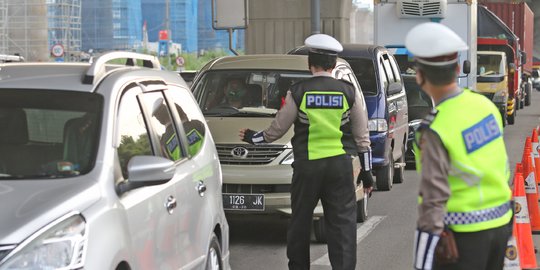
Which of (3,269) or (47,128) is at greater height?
(47,128)

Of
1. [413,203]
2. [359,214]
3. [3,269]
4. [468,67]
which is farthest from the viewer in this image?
[468,67]

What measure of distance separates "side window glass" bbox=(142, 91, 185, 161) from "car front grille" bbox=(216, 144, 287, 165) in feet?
11.9

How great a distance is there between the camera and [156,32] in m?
84.6

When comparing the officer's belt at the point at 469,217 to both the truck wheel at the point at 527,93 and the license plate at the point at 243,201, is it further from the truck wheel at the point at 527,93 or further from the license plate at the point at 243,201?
the truck wheel at the point at 527,93

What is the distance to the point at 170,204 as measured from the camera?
557 cm

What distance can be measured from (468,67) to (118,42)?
181 ft

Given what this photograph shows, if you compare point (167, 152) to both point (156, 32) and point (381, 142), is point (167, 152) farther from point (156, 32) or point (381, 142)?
point (156, 32)

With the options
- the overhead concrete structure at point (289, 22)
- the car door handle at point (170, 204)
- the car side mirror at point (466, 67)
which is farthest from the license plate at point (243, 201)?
the overhead concrete structure at point (289, 22)

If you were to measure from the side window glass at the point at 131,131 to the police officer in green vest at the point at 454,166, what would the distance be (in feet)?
5.46

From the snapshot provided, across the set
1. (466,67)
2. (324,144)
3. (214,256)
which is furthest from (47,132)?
(466,67)

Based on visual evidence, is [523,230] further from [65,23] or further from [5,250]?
[65,23]

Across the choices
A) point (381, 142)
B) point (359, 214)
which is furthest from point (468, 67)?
point (359, 214)

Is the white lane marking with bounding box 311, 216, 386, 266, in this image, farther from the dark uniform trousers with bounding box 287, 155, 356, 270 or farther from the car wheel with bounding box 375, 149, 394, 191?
the car wheel with bounding box 375, 149, 394, 191

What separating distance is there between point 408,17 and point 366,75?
9821mm
